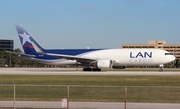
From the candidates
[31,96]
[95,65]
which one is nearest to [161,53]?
[95,65]

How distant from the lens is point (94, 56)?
6028 centimetres

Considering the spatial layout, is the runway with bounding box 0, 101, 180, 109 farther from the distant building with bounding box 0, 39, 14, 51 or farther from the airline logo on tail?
the distant building with bounding box 0, 39, 14, 51

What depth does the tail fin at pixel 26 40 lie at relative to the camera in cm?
6294

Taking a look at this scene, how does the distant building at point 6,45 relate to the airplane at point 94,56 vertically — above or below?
above

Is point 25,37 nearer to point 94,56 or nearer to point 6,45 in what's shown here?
point 94,56

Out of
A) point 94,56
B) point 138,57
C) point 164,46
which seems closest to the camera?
point 138,57

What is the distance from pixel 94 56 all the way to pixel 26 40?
39.1ft

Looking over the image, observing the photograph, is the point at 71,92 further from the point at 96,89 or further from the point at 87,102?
the point at 87,102

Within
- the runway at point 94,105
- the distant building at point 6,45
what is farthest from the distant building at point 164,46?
the runway at point 94,105

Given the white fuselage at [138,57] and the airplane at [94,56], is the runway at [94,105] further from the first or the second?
the white fuselage at [138,57]

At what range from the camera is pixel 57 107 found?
19188mm

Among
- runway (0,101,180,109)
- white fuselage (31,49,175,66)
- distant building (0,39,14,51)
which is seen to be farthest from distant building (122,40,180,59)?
runway (0,101,180,109)

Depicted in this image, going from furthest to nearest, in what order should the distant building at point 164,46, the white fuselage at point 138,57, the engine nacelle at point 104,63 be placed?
the distant building at point 164,46 → the white fuselage at point 138,57 → the engine nacelle at point 104,63

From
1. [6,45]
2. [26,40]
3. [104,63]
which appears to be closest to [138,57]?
[104,63]
